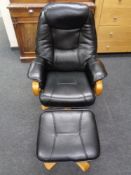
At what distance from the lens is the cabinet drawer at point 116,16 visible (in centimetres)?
199

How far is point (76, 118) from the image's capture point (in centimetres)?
129

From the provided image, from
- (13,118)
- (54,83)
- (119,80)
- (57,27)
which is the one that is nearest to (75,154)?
(54,83)

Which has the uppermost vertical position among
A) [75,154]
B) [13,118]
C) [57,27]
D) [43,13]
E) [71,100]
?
[43,13]

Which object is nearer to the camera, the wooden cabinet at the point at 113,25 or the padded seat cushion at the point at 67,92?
the padded seat cushion at the point at 67,92

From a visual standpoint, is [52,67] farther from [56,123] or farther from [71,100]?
[56,123]

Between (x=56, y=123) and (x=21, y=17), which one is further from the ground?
(x=21, y=17)

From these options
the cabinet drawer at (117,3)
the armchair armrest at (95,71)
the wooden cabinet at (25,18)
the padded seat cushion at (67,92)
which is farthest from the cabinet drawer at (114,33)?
the padded seat cushion at (67,92)

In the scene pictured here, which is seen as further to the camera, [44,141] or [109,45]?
[109,45]

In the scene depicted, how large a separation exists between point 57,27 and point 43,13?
6.7 inches

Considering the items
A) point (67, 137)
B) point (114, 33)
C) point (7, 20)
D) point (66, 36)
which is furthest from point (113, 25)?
point (67, 137)

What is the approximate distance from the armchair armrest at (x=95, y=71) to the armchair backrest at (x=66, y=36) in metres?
0.11

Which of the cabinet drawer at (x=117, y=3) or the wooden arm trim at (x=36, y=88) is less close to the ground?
the cabinet drawer at (x=117, y=3)

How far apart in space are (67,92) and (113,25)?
52.2 inches

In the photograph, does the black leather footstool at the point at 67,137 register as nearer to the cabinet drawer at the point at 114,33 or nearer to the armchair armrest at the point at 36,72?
the armchair armrest at the point at 36,72
